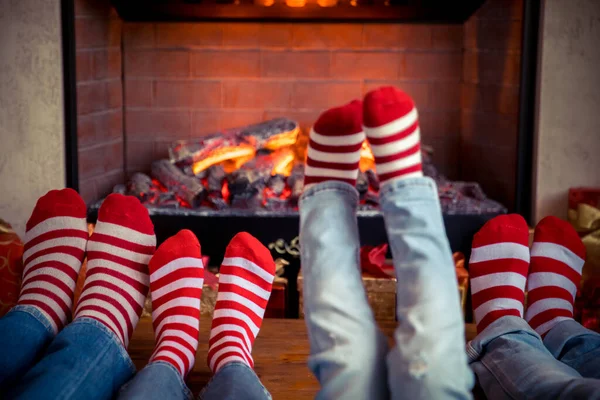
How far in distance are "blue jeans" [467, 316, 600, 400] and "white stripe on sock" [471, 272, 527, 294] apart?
3.9 inches

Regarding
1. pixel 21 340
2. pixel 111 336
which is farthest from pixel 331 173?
pixel 21 340

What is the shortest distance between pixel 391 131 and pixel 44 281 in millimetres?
710

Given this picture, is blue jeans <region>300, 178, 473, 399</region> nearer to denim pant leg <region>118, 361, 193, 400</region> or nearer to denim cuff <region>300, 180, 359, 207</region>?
denim cuff <region>300, 180, 359, 207</region>

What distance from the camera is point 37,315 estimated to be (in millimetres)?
1236

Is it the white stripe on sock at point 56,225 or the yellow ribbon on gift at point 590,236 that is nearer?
the white stripe on sock at point 56,225

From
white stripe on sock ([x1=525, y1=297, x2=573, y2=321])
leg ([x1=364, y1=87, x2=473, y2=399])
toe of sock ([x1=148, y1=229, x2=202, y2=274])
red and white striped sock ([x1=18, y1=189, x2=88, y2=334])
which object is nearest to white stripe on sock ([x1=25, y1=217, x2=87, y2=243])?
red and white striped sock ([x1=18, y1=189, x2=88, y2=334])

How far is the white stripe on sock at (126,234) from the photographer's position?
1.40 metres

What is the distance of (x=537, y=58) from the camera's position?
6.17 feet

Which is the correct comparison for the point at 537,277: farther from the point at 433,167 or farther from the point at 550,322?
the point at 433,167

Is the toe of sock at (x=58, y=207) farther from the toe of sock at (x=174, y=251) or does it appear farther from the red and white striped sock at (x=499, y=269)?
the red and white striped sock at (x=499, y=269)

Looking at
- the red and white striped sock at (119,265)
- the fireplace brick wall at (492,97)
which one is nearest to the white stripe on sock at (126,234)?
the red and white striped sock at (119,265)

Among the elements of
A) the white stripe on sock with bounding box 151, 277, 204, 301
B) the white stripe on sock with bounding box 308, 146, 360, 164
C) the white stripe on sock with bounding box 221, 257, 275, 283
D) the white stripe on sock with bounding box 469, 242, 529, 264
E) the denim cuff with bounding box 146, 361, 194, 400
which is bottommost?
the denim cuff with bounding box 146, 361, 194, 400

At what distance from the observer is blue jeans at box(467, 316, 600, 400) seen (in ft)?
3.17

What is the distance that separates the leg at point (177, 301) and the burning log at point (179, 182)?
55 centimetres
